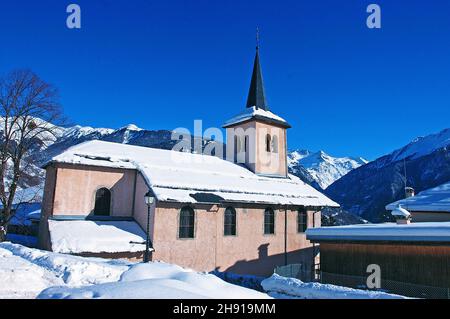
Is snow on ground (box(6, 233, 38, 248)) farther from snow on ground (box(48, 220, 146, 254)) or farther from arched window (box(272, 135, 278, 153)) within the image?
arched window (box(272, 135, 278, 153))

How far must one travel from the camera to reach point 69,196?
18.8 meters

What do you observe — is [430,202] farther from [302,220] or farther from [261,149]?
[261,149]

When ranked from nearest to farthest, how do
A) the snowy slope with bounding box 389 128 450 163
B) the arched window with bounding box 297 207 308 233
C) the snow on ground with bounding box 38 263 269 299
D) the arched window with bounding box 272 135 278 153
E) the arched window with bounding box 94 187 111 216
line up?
the snow on ground with bounding box 38 263 269 299 → the arched window with bounding box 94 187 111 216 → the arched window with bounding box 297 207 308 233 → the arched window with bounding box 272 135 278 153 → the snowy slope with bounding box 389 128 450 163

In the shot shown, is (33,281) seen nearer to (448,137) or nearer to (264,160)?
(264,160)

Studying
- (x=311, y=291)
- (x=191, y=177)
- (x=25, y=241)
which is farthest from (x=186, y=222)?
(x=311, y=291)

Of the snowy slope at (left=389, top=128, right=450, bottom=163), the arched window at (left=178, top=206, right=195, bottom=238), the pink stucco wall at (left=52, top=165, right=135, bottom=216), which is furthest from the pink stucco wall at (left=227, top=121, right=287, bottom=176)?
the snowy slope at (left=389, top=128, right=450, bottom=163)

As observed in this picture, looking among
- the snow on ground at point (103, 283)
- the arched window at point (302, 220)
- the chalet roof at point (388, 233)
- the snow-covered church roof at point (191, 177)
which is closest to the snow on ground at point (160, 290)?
the snow on ground at point (103, 283)

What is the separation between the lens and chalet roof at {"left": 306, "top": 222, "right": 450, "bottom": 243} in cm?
1321

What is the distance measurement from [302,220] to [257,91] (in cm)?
1281

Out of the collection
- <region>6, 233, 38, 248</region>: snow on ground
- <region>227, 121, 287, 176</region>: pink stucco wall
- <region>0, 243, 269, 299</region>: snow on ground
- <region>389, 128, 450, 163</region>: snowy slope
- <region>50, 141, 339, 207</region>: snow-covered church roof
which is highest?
<region>389, 128, 450, 163</region>: snowy slope

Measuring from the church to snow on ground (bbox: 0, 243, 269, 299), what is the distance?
6.60m

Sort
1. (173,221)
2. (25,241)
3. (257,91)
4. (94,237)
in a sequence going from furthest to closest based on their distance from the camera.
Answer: (257,91)
(25,241)
(173,221)
(94,237)

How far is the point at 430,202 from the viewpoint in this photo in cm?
2228
